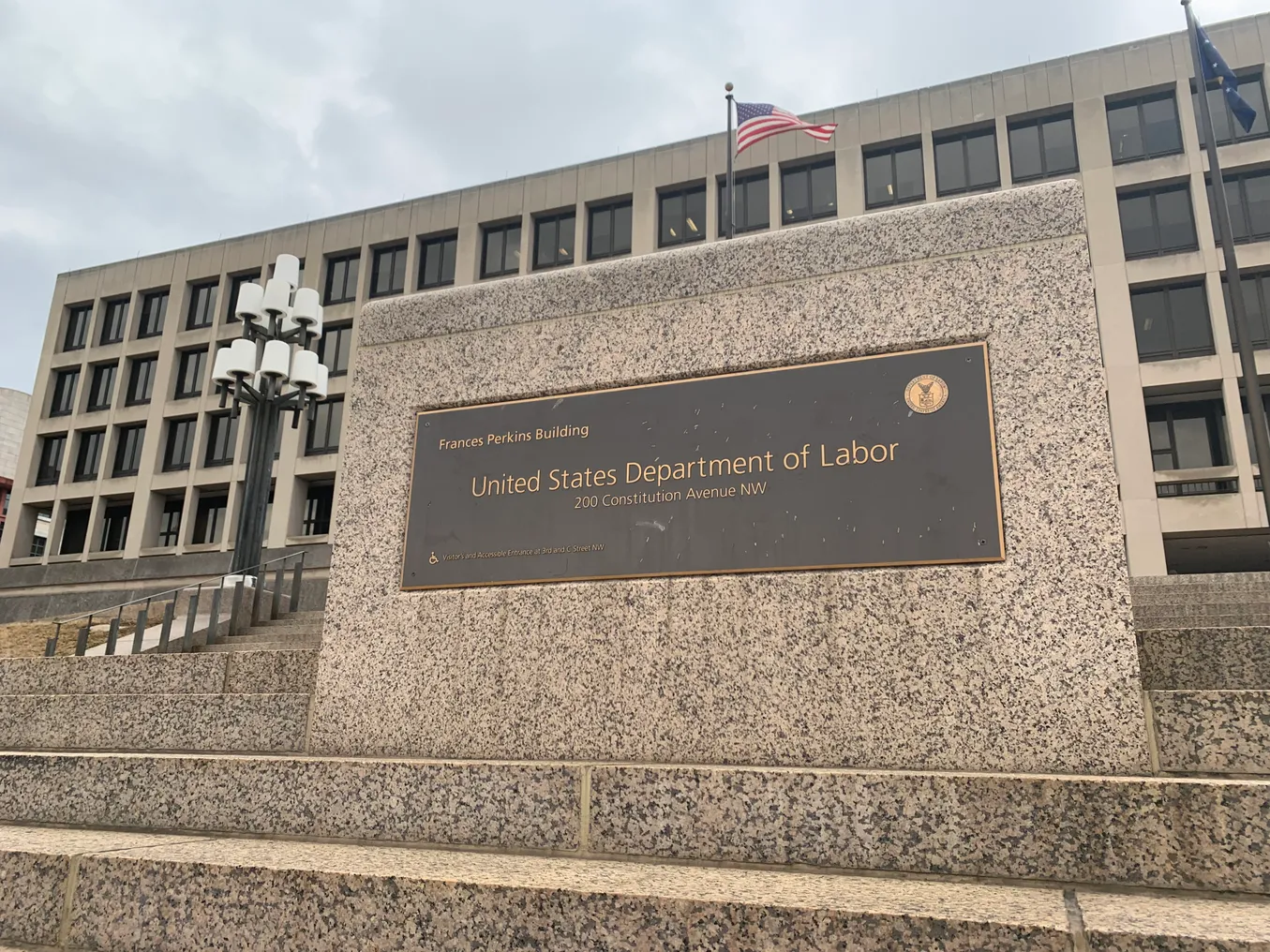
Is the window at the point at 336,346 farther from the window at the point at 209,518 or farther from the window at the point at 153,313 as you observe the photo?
the window at the point at 153,313

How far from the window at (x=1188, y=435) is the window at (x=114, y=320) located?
39.6m

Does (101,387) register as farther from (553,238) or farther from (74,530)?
(553,238)

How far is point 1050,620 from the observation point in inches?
126

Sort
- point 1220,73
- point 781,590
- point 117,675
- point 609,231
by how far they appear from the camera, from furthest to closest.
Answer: point 609,231 < point 1220,73 < point 117,675 < point 781,590

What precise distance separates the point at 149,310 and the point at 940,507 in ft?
139

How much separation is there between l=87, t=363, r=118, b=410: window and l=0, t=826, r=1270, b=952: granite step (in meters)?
40.5

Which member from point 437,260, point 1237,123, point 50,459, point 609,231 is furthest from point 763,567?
point 50,459

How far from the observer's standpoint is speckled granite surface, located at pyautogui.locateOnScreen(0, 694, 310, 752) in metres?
4.20

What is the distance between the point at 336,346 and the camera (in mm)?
34406

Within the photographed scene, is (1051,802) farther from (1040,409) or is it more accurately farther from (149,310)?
(149,310)

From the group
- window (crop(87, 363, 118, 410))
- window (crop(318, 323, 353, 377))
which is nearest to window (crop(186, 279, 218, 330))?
window (crop(87, 363, 118, 410))

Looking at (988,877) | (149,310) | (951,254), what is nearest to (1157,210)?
(951,254)

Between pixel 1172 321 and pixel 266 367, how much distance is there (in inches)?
924

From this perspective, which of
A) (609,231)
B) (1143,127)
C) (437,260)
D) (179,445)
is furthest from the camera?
(179,445)
